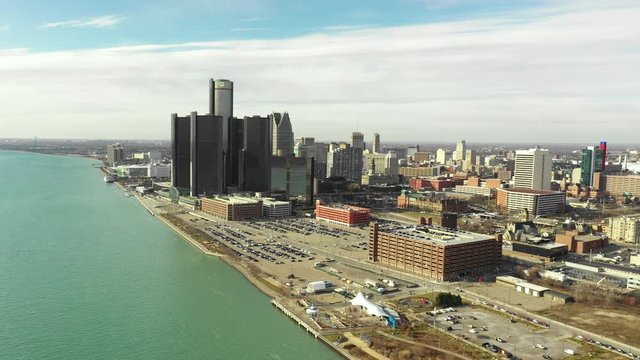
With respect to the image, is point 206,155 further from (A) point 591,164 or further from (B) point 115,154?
(B) point 115,154

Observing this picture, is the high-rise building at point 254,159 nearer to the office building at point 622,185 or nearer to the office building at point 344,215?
the office building at point 344,215

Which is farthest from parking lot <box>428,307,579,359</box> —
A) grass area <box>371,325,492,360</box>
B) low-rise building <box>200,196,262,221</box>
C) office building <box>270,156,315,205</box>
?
office building <box>270,156,315,205</box>

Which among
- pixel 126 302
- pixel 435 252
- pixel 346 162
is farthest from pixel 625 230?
pixel 346 162

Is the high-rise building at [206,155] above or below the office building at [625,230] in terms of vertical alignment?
above

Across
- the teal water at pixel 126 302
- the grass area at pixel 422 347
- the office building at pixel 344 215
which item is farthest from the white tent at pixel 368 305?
the office building at pixel 344 215

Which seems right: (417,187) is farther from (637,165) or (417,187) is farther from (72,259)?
(72,259)

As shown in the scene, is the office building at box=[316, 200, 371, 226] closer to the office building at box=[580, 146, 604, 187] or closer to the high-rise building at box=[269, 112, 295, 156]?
the high-rise building at box=[269, 112, 295, 156]

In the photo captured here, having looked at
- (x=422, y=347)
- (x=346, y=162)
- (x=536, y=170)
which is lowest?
(x=422, y=347)
